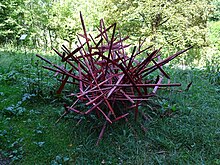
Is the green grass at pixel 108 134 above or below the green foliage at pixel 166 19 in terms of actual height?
below

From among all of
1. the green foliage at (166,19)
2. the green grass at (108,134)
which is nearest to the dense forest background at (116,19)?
the green foliage at (166,19)

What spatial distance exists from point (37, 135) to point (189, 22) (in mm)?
7136

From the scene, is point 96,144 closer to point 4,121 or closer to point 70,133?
point 70,133

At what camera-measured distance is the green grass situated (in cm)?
165

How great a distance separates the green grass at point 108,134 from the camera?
1.65 meters

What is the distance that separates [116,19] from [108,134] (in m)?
6.66

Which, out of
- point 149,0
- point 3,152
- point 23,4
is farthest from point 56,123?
point 23,4

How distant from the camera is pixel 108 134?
185 cm

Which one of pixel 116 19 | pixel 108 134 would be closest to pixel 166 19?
pixel 116 19

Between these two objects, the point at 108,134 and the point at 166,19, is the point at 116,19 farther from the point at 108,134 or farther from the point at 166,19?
the point at 108,134

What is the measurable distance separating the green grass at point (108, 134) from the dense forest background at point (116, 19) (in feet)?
17.4

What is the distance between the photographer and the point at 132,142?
1774mm

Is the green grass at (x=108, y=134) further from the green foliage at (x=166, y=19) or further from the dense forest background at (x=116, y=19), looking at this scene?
the green foliage at (x=166, y=19)

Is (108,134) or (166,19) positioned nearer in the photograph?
(108,134)
